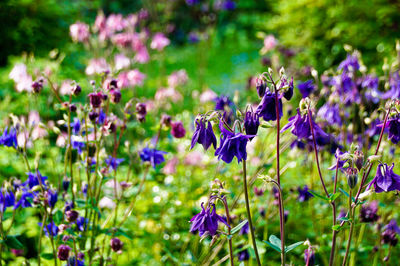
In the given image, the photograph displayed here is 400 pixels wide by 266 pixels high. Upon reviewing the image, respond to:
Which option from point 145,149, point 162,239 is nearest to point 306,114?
point 145,149

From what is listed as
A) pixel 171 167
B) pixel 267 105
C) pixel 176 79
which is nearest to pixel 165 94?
pixel 176 79

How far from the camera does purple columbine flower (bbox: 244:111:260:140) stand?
1.35 metres

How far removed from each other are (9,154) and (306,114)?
2910 mm

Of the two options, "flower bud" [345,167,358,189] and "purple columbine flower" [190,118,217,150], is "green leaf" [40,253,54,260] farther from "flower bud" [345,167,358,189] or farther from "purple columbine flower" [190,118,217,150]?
"flower bud" [345,167,358,189]

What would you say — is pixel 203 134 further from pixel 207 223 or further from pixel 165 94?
pixel 165 94

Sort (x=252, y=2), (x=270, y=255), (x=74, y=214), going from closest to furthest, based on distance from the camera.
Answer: (x=74, y=214) < (x=270, y=255) < (x=252, y=2)

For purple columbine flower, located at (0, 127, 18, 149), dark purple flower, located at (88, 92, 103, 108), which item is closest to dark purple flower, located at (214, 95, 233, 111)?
dark purple flower, located at (88, 92, 103, 108)

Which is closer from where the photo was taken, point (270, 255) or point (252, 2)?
point (270, 255)

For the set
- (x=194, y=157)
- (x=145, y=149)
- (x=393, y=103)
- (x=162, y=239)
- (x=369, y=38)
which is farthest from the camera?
(x=369, y=38)

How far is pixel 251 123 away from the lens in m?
1.35

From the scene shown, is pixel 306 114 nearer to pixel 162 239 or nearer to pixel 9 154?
pixel 162 239

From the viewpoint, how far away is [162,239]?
2.72 metres

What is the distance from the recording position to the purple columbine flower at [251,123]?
135 cm

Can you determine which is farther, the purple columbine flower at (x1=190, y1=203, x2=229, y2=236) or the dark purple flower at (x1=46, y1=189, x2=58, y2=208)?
the dark purple flower at (x1=46, y1=189, x2=58, y2=208)
